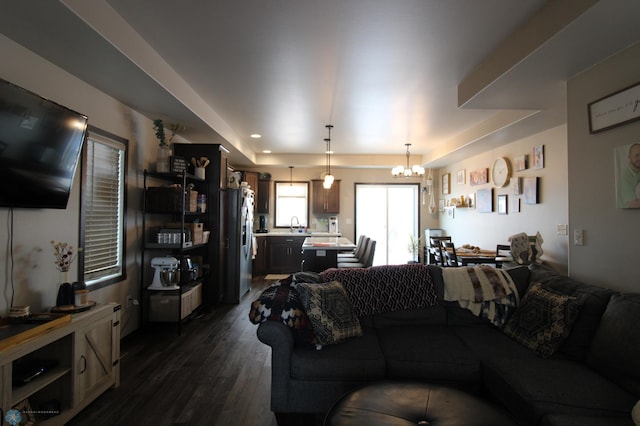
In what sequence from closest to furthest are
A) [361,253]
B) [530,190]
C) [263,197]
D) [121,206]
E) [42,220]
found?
[42,220] < [121,206] < [530,190] < [361,253] < [263,197]

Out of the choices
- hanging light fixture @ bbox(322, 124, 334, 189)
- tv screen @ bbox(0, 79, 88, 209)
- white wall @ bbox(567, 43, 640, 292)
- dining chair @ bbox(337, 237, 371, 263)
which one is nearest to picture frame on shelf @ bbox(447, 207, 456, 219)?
dining chair @ bbox(337, 237, 371, 263)

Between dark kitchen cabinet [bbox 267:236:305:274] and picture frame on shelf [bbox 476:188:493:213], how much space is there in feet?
12.0

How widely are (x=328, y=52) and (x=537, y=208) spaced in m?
3.70

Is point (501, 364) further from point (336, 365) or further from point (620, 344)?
point (336, 365)

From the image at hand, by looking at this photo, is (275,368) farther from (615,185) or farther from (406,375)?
(615,185)

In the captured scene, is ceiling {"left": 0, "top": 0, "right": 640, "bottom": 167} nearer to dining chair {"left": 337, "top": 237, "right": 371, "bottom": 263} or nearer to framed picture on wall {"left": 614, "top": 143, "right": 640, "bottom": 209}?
framed picture on wall {"left": 614, "top": 143, "right": 640, "bottom": 209}

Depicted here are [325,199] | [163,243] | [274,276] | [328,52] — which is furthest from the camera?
[325,199]

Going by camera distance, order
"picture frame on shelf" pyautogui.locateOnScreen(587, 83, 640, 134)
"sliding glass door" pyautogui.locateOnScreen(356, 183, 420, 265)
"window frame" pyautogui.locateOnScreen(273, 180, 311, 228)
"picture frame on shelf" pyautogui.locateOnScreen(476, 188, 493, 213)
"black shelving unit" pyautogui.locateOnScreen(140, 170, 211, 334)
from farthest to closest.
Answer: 1. "sliding glass door" pyautogui.locateOnScreen(356, 183, 420, 265)
2. "window frame" pyautogui.locateOnScreen(273, 180, 311, 228)
3. "picture frame on shelf" pyautogui.locateOnScreen(476, 188, 493, 213)
4. "black shelving unit" pyautogui.locateOnScreen(140, 170, 211, 334)
5. "picture frame on shelf" pyautogui.locateOnScreen(587, 83, 640, 134)

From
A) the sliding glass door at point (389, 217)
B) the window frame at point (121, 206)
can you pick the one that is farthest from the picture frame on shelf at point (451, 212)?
the window frame at point (121, 206)

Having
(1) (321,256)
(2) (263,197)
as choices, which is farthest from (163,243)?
(2) (263,197)

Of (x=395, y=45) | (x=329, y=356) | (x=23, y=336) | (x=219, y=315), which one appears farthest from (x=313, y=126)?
(x=23, y=336)

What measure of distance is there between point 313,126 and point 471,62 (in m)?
2.61

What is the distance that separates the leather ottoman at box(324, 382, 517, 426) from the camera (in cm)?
136

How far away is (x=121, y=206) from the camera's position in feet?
10.9
